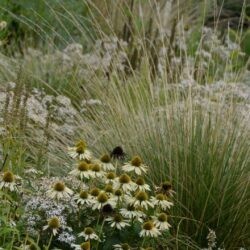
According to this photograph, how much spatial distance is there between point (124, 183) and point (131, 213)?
0.14 metres

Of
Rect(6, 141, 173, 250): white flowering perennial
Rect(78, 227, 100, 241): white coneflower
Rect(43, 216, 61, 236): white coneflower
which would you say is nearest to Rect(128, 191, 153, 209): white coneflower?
Rect(6, 141, 173, 250): white flowering perennial

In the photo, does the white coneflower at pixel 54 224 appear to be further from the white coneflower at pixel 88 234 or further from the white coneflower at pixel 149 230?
the white coneflower at pixel 149 230

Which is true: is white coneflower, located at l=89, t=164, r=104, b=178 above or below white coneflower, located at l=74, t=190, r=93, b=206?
above

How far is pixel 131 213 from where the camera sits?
2996 millimetres

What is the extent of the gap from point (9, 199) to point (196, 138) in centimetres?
123

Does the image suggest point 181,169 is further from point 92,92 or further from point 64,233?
point 92,92

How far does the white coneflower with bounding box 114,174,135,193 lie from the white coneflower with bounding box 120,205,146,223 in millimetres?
75

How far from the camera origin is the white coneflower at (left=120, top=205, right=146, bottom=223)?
2.99 metres

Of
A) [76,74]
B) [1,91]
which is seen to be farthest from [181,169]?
[76,74]

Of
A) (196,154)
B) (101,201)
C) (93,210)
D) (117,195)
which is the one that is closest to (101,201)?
(101,201)

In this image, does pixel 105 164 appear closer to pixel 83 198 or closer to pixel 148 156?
pixel 83 198

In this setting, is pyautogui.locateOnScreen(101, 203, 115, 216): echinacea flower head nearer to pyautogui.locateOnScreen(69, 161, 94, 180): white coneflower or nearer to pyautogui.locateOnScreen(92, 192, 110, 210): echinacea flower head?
pyautogui.locateOnScreen(92, 192, 110, 210): echinacea flower head

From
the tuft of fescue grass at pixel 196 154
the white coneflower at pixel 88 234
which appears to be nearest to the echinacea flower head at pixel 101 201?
the white coneflower at pixel 88 234

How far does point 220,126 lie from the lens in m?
3.96
